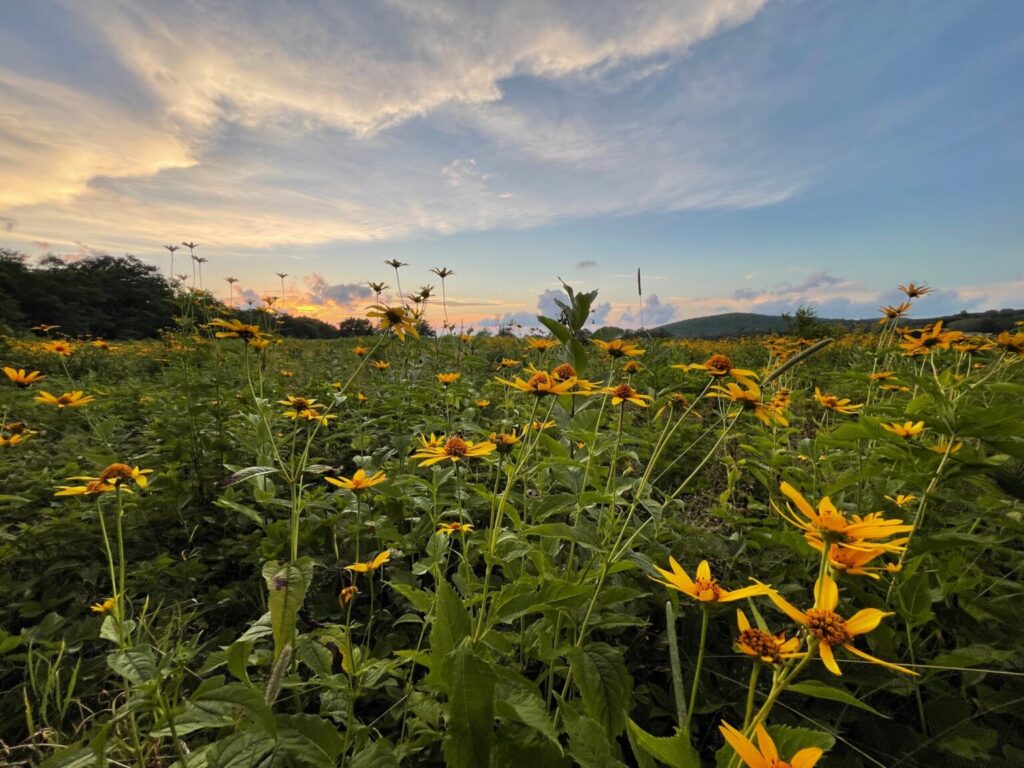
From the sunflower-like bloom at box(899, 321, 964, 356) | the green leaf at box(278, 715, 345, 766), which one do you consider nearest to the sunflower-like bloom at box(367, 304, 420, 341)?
the green leaf at box(278, 715, 345, 766)

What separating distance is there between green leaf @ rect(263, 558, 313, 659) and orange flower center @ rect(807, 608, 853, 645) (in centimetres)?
79

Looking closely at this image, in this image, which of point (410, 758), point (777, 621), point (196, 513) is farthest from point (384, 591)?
point (777, 621)

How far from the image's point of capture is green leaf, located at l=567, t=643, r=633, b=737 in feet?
2.83

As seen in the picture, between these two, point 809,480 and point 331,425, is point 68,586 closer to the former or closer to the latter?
point 331,425

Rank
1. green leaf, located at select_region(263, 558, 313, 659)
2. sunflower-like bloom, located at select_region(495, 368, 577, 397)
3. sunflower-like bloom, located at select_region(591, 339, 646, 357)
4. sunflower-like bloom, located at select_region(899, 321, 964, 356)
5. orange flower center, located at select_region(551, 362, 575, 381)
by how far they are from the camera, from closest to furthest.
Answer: green leaf, located at select_region(263, 558, 313, 659) < sunflower-like bloom, located at select_region(495, 368, 577, 397) < orange flower center, located at select_region(551, 362, 575, 381) < sunflower-like bloom, located at select_region(591, 339, 646, 357) < sunflower-like bloom, located at select_region(899, 321, 964, 356)

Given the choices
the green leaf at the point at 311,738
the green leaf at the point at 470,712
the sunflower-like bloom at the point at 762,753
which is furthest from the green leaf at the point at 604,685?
the green leaf at the point at 311,738

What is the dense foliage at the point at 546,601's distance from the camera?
773 millimetres

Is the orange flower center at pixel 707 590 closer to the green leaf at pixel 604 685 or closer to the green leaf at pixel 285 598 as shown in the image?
the green leaf at pixel 604 685

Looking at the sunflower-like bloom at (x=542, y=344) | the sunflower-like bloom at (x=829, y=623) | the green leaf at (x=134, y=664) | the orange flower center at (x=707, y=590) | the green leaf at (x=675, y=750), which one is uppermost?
the sunflower-like bloom at (x=542, y=344)

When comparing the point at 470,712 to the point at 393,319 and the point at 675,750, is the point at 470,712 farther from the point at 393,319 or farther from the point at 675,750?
the point at 393,319

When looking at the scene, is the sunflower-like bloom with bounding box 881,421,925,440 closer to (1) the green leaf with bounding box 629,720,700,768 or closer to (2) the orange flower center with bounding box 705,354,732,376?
(2) the orange flower center with bounding box 705,354,732,376

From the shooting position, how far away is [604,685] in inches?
35.0

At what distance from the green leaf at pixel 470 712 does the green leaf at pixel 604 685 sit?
0.21m

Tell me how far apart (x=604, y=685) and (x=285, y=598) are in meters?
0.62
